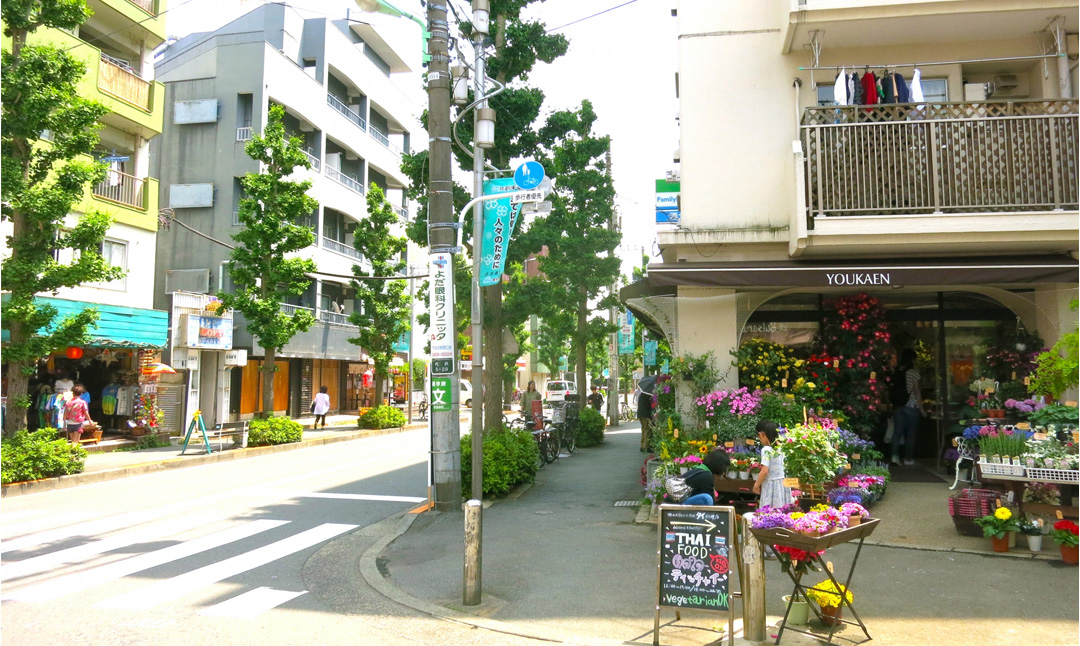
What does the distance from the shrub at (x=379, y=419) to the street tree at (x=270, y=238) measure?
8036mm

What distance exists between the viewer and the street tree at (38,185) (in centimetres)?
1346

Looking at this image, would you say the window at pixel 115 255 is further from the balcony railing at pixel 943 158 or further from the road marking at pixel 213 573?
the balcony railing at pixel 943 158

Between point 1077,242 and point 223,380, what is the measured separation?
2478 centimetres

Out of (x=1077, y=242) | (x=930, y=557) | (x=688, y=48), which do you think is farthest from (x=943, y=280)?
(x=688, y=48)

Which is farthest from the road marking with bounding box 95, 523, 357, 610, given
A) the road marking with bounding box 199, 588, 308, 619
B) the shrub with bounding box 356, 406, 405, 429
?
the shrub with bounding box 356, 406, 405, 429

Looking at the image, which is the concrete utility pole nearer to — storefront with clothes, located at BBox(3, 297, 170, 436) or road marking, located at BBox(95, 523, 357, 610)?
road marking, located at BBox(95, 523, 357, 610)

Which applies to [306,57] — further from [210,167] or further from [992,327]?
[992,327]

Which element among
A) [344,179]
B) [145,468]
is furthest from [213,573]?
[344,179]

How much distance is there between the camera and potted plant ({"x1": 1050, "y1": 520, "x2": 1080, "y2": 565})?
7.00m

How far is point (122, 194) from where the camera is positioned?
2142 centimetres

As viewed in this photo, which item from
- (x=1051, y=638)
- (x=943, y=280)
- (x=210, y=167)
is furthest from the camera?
(x=210, y=167)

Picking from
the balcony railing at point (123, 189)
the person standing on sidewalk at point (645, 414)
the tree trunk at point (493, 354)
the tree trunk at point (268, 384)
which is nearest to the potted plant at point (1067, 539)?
the tree trunk at point (493, 354)

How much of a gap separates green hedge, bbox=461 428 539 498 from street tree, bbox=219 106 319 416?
1062 centimetres

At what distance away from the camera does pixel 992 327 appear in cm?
1162
